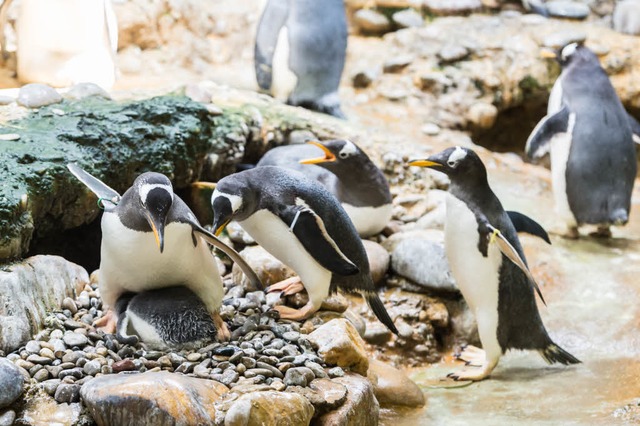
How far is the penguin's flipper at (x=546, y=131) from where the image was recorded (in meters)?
5.66

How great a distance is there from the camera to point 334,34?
6.68 m

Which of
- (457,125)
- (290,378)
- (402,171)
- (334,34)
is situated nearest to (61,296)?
(290,378)

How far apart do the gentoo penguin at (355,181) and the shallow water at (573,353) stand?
2.87 feet

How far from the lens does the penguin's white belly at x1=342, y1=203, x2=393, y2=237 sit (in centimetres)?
467

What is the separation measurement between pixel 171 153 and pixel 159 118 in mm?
224

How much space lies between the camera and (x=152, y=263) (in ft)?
10.3

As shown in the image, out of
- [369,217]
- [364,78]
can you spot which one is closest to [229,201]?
[369,217]

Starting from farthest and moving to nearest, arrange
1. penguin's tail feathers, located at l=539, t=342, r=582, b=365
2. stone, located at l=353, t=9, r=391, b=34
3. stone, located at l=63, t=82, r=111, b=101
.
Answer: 1. stone, located at l=353, t=9, r=391, b=34
2. stone, located at l=63, t=82, r=111, b=101
3. penguin's tail feathers, located at l=539, t=342, r=582, b=365

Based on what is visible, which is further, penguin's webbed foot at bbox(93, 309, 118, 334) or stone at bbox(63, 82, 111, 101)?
stone at bbox(63, 82, 111, 101)

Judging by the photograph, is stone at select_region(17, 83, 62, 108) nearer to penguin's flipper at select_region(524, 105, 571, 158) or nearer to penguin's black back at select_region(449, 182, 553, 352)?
penguin's black back at select_region(449, 182, 553, 352)

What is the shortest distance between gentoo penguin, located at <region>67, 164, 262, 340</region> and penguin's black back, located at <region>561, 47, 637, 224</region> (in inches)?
123

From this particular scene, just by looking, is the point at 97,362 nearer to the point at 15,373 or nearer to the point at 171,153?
the point at 15,373

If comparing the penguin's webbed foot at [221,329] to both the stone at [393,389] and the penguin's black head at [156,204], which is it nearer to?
the penguin's black head at [156,204]

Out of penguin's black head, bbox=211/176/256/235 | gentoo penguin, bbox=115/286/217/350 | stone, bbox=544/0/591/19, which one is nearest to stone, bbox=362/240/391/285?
penguin's black head, bbox=211/176/256/235
